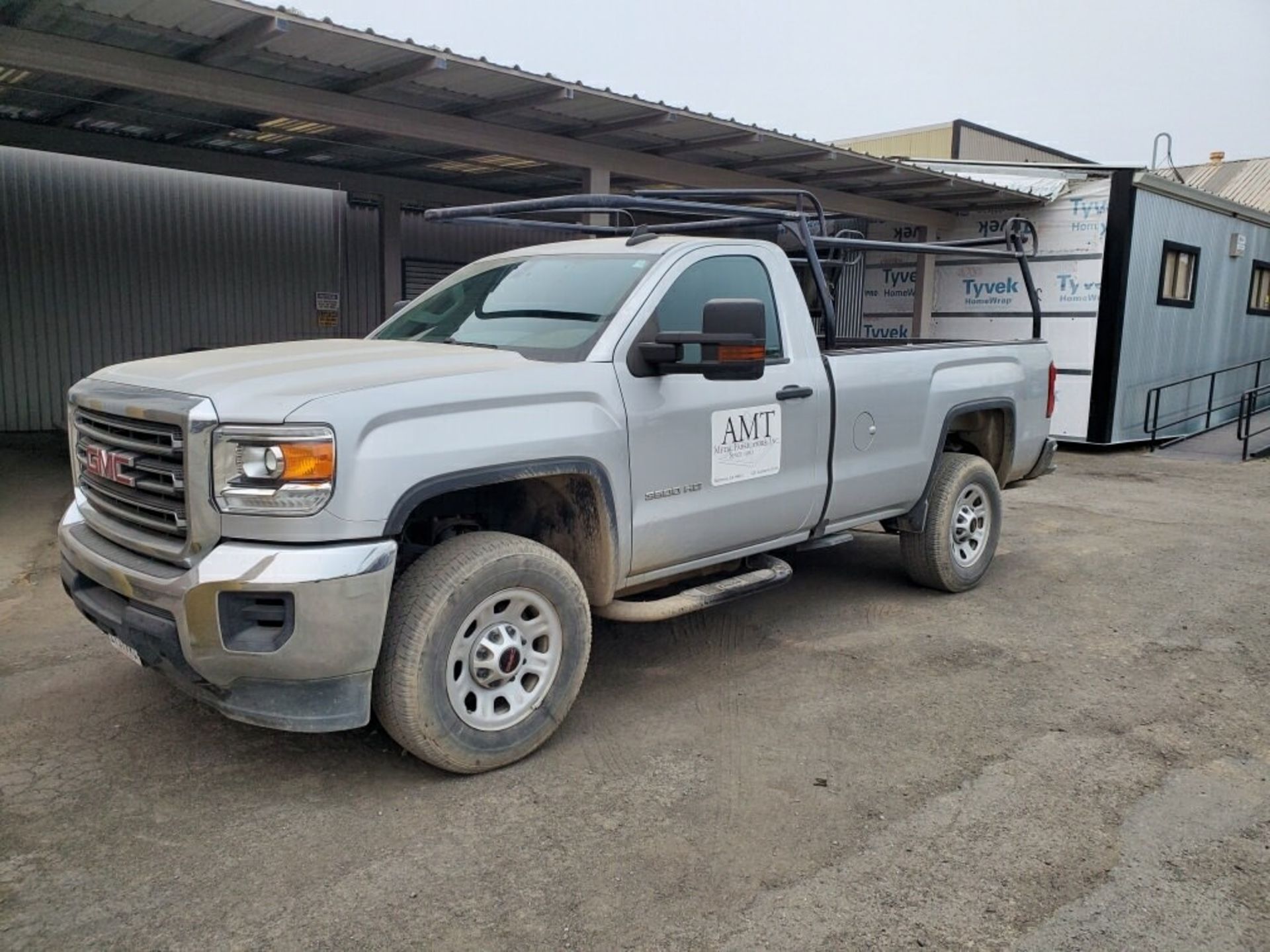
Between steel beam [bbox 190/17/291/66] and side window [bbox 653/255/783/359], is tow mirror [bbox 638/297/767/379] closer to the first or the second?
side window [bbox 653/255/783/359]

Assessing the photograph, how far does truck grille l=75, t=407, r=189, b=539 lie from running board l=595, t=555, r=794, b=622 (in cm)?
174

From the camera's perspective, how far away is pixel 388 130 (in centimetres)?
899

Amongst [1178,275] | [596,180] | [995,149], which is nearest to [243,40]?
[596,180]

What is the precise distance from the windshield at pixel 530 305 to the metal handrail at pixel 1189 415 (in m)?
12.7

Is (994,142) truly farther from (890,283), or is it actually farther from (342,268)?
(342,268)

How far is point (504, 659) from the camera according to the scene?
3.68 metres

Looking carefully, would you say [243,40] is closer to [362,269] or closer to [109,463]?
[109,463]

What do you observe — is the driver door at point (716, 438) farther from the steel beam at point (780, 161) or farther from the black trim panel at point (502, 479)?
the steel beam at point (780, 161)

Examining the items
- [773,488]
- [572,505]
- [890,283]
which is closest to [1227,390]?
[890,283]

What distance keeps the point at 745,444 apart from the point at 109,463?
2625mm

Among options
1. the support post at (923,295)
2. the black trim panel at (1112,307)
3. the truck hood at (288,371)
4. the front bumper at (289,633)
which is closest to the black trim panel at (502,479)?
the front bumper at (289,633)

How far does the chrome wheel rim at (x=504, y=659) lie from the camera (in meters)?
3.58

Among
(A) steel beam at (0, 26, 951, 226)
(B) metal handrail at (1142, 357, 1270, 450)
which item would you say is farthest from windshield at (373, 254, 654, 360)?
(B) metal handrail at (1142, 357, 1270, 450)

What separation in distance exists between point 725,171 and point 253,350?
28.5 ft
